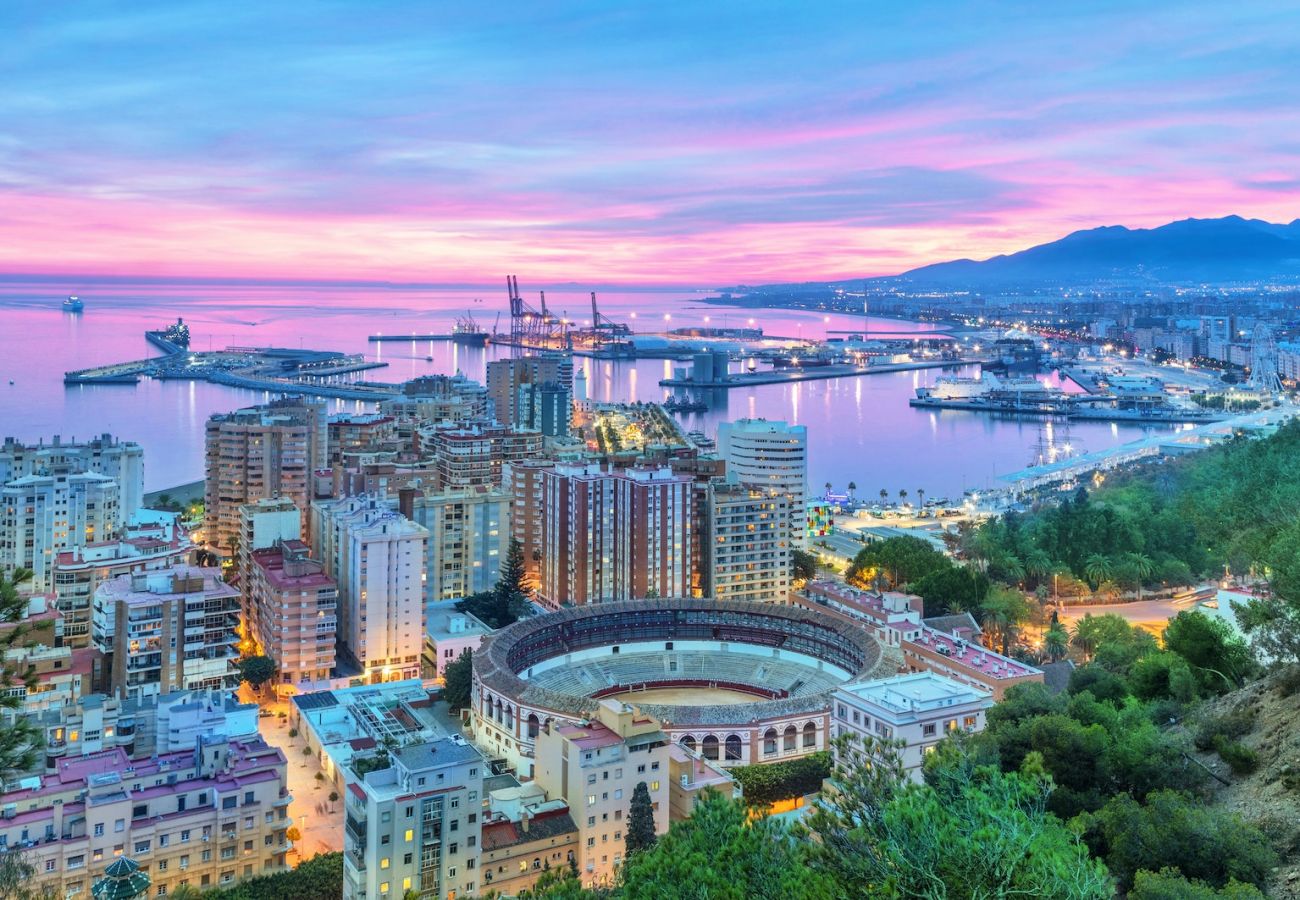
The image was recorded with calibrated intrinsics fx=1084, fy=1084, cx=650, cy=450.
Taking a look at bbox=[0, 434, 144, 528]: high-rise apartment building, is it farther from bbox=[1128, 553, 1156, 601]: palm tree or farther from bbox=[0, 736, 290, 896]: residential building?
bbox=[1128, 553, 1156, 601]: palm tree

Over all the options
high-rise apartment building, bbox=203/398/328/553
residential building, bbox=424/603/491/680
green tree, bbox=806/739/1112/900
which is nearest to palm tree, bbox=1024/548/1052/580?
residential building, bbox=424/603/491/680

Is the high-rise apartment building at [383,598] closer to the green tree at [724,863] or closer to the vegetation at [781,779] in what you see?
the vegetation at [781,779]

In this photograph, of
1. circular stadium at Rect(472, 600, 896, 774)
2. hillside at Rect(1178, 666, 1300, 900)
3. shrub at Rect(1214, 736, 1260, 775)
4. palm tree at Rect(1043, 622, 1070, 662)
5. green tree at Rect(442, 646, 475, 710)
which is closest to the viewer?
hillside at Rect(1178, 666, 1300, 900)

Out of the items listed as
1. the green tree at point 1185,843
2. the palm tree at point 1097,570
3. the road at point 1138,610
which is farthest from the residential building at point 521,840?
the palm tree at point 1097,570

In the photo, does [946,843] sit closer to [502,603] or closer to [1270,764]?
[1270,764]

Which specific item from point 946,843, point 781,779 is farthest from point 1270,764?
point 781,779
